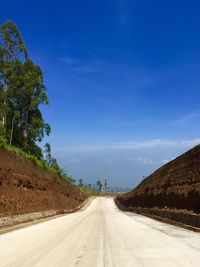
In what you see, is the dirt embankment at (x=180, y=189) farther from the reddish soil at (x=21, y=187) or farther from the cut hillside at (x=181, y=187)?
the reddish soil at (x=21, y=187)

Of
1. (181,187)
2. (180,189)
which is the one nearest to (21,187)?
(180,189)

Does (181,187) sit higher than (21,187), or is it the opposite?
(181,187)

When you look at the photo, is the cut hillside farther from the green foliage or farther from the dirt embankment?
the green foliage

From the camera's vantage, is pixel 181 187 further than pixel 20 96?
No

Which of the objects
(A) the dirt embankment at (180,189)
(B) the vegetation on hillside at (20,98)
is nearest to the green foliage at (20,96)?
(B) the vegetation on hillside at (20,98)

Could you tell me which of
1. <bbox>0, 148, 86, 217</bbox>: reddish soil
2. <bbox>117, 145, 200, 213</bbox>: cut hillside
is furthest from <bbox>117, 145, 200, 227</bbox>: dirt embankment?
<bbox>0, 148, 86, 217</bbox>: reddish soil

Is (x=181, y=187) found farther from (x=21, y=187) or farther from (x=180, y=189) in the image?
(x=21, y=187)

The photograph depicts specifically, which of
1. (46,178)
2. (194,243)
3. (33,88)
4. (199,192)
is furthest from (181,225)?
(33,88)

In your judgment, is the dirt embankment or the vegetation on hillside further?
the vegetation on hillside

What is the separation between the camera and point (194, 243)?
1722 centimetres

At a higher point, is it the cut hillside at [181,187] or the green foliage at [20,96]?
the green foliage at [20,96]

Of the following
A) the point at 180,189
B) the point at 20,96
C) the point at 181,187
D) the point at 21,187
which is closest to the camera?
the point at 21,187

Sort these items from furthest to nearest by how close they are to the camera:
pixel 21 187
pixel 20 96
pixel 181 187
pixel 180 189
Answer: pixel 20 96 < pixel 181 187 < pixel 180 189 < pixel 21 187

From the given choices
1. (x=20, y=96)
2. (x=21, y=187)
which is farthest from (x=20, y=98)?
(x=21, y=187)
